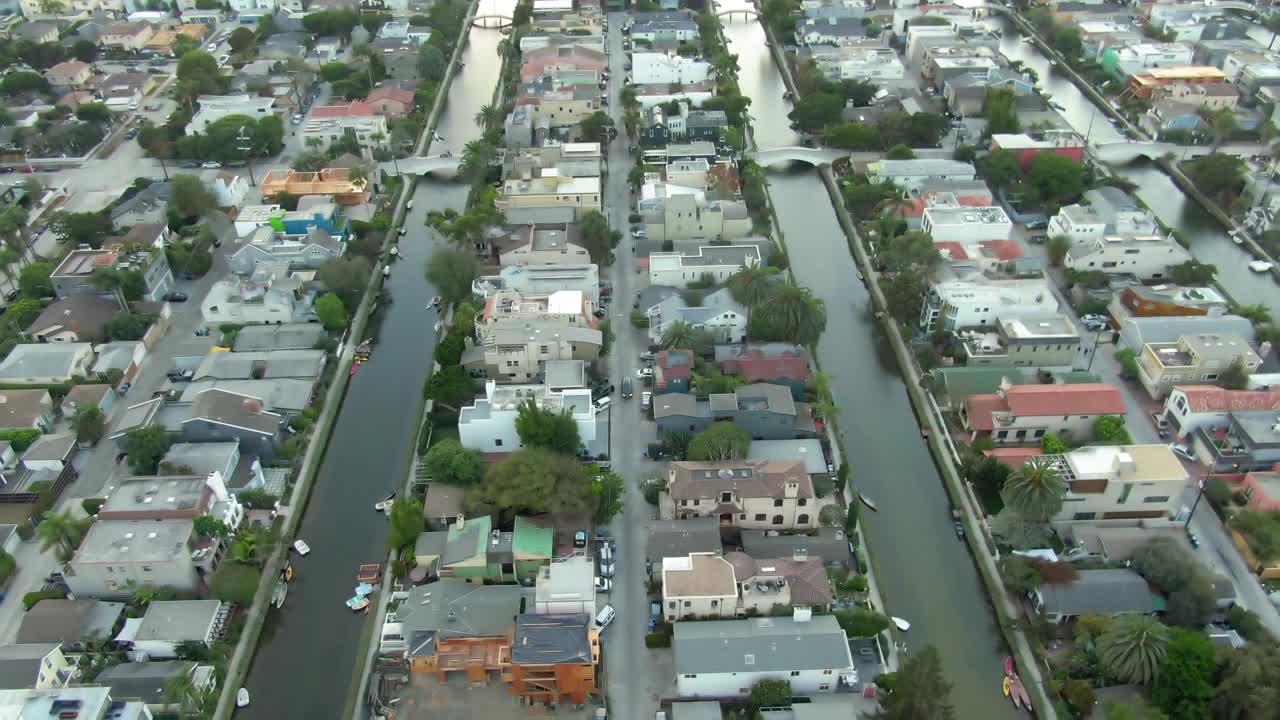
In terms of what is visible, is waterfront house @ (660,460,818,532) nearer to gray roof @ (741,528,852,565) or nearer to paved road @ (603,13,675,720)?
gray roof @ (741,528,852,565)

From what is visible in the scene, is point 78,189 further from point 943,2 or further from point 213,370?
point 943,2

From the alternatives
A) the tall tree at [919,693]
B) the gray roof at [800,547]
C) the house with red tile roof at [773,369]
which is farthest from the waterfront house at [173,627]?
the house with red tile roof at [773,369]

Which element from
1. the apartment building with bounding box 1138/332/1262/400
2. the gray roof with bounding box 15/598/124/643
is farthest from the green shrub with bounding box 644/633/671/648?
the apartment building with bounding box 1138/332/1262/400

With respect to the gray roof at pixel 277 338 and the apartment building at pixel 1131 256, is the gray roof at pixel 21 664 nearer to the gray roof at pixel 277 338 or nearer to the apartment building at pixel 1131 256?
the gray roof at pixel 277 338

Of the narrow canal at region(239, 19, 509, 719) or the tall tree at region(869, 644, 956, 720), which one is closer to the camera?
the tall tree at region(869, 644, 956, 720)

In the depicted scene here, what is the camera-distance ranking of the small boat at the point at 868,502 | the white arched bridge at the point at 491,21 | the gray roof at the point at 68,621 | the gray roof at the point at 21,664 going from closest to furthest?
the gray roof at the point at 21,664
the gray roof at the point at 68,621
the small boat at the point at 868,502
the white arched bridge at the point at 491,21

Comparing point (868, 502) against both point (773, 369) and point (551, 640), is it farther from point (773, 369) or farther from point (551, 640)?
point (551, 640)
